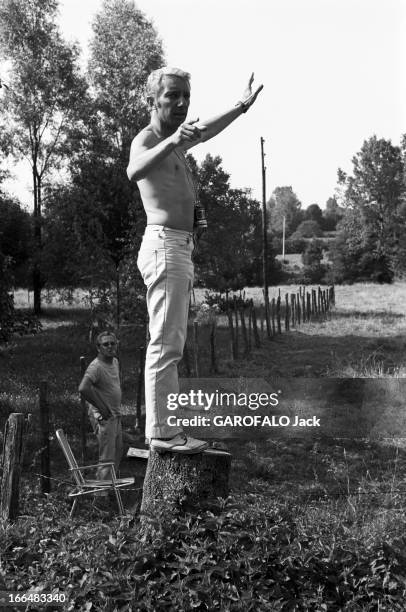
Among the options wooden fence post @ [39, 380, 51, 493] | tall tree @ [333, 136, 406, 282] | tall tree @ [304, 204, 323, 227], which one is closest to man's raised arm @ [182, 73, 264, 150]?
wooden fence post @ [39, 380, 51, 493]

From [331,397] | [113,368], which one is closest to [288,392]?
[331,397]

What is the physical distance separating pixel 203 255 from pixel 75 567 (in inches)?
825

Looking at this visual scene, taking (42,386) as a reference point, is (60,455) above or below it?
below

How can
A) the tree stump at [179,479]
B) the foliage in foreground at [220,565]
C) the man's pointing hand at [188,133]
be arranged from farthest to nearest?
the tree stump at [179,479]
the foliage in foreground at [220,565]
the man's pointing hand at [188,133]

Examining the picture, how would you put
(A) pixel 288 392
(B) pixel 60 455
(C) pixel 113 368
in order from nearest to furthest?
(C) pixel 113 368, (B) pixel 60 455, (A) pixel 288 392

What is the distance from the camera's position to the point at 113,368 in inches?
305

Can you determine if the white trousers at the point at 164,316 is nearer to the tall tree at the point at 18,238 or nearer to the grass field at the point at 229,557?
the grass field at the point at 229,557

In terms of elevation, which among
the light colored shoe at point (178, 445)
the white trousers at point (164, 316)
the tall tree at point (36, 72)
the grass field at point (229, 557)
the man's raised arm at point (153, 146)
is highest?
the tall tree at point (36, 72)

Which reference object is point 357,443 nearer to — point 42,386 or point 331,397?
point 331,397

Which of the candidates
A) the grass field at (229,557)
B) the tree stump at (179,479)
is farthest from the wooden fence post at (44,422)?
the tree stump at (179,479)

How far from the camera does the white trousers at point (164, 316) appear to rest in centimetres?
485

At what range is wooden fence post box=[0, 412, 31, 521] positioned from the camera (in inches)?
237

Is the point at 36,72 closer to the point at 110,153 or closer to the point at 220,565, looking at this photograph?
the point at 110,153

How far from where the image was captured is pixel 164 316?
4879 mm
